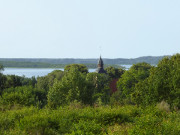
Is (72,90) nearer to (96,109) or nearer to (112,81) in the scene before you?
(96,109)

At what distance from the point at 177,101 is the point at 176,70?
3.59m

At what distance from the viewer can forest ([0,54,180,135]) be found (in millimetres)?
12617

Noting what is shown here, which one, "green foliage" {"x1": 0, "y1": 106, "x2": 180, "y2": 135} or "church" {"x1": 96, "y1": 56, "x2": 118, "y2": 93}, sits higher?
A: "green foliage" {"x1": 0, "y1": 106, "x2": 180, "y2": 135}

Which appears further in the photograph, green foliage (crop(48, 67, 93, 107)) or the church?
the church

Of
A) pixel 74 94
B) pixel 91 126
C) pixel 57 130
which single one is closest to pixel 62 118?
pixel 57 130

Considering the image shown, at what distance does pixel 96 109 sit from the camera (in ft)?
65.2

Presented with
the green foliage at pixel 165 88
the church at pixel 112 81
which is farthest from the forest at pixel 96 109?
the church at pixel 112 81

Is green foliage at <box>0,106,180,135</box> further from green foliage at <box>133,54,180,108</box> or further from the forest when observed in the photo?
green foliage at <box>133,54,180,108</box>

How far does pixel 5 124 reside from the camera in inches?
641

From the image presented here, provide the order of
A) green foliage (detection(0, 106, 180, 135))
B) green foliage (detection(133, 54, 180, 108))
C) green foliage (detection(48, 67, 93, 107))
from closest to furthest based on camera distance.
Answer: green foliage (detection(0, 106, 180, 135)) < green foliage (detection(133, 54, 180, 108)) < green foliage (detection(48, 67, 93, 107))

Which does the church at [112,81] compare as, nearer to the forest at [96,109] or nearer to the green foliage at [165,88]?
the forest at [96,109]

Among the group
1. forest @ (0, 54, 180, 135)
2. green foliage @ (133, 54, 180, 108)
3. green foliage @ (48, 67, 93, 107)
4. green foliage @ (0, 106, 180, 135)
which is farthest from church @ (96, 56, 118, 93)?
green foliage @ (0, 106, 180, 135)

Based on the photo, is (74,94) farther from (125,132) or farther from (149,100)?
(125,132)

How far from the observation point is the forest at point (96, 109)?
12.6 m
